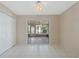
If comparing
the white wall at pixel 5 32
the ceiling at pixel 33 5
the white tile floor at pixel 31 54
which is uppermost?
the ceiling at pixel 33 5

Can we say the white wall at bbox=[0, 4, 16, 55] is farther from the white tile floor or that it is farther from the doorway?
the doorway

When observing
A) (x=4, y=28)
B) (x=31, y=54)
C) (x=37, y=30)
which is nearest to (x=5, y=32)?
(x=4, y=28)

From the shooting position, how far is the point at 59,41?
810cm

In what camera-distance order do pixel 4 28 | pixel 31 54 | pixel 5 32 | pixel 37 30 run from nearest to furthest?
1. pixel 31 54
2. pixel 4 28
3. pixel 5 32
4. pixel 37 30

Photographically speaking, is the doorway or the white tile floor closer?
the white tile floor

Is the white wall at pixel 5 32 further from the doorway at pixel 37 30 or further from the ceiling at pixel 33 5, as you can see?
the doorway at pixel 37 30

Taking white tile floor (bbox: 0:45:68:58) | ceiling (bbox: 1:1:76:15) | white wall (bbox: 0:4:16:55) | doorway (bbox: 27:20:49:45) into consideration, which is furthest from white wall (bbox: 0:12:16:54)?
doorway (bbox: 27:20:49:45)

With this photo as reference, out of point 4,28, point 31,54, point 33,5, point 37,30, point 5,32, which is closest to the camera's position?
point 31,54

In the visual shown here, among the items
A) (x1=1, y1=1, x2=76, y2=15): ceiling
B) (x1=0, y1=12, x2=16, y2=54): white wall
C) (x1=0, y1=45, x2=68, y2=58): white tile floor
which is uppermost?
(x1=1, y1=1, x2=76, y2=15): ceiling

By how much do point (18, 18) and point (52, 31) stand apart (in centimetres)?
216

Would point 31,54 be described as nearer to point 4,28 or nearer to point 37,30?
point 4,28

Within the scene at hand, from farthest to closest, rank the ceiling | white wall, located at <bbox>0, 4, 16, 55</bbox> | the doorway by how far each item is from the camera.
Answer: the doorway → white wall, located at <bbox>0, 4, 16, 55</bbox> → the ceiling

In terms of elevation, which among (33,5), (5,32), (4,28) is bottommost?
(5,32)

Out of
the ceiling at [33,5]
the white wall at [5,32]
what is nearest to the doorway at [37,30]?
the white wall at [5,32]
